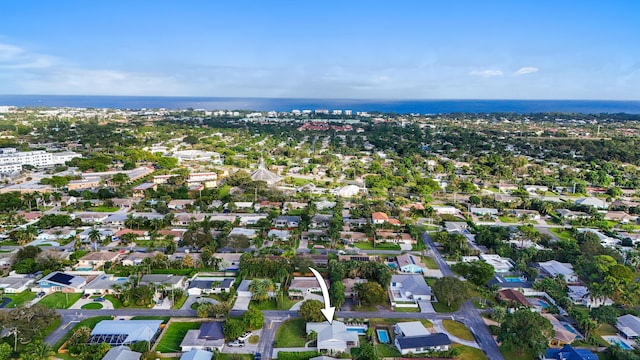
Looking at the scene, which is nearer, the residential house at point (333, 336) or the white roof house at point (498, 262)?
the residential house at point (333, 336)

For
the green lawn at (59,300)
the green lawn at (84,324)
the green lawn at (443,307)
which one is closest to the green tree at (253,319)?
the green lawn at (84,324)

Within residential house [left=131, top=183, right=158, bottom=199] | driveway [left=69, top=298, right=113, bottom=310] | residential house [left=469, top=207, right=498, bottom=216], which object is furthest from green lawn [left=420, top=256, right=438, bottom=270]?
residential house [left=131, top=183, right=158, bottom=199]

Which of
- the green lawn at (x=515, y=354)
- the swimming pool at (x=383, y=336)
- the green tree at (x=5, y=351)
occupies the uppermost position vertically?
the green tree at (x=5, y=351)

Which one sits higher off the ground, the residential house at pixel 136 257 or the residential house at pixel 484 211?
the residential house at pixel 484 211

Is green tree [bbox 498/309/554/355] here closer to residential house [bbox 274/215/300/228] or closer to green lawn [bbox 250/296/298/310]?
green lawn [bbox 250/296/298/310]

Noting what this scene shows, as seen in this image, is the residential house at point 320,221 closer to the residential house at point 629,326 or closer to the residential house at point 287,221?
the residential house at point 287,221

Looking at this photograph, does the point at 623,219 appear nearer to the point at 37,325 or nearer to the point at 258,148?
the point at 37,325

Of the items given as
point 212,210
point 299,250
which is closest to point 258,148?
point 212,210

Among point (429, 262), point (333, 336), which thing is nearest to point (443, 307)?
point (429, 262)
